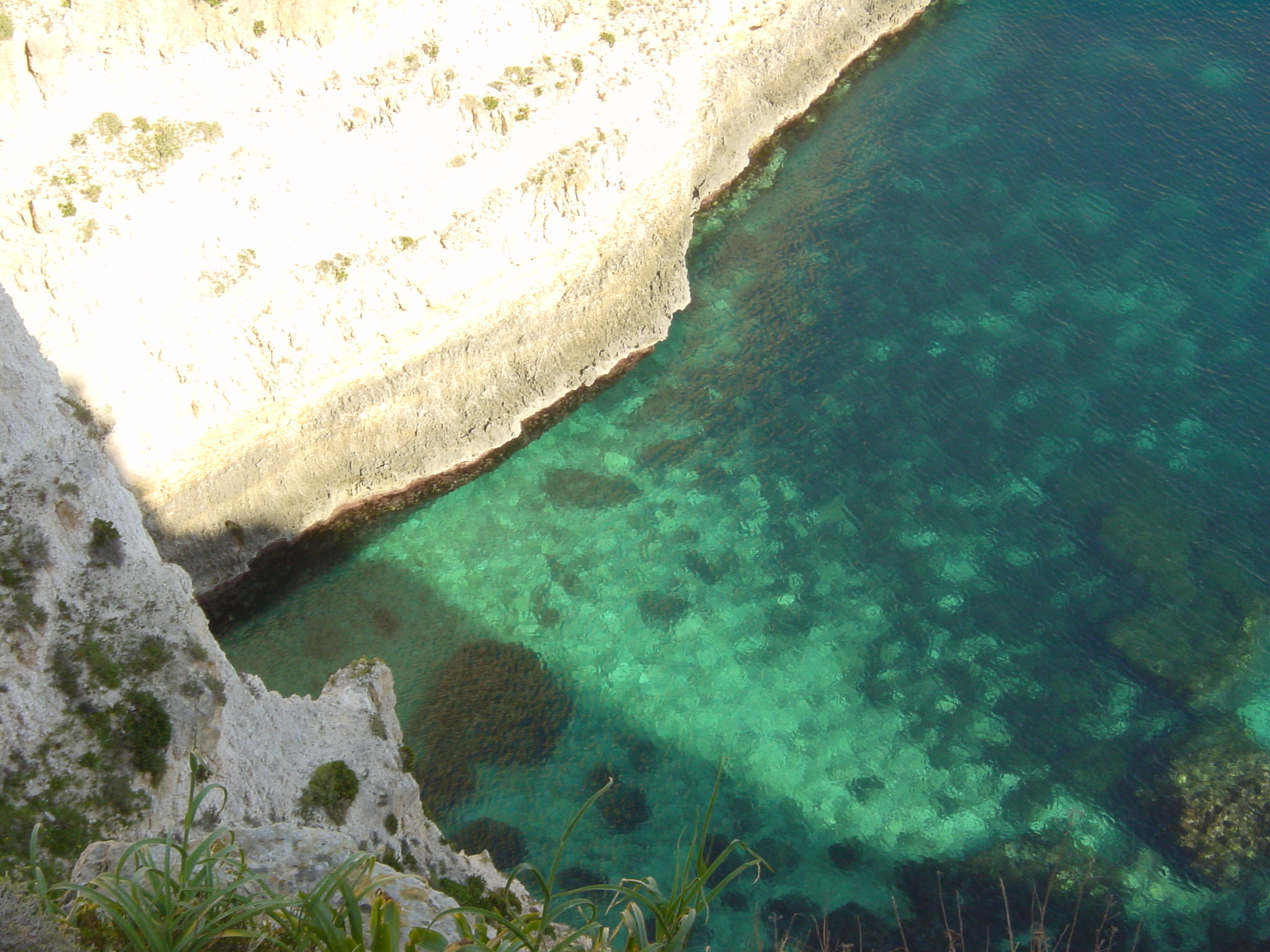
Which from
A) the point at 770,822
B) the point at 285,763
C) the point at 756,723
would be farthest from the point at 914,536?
the point at 285,763

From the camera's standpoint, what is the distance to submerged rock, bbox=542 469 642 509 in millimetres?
30422

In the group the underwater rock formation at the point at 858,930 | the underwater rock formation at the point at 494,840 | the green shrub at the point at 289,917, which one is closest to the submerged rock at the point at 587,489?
the underwater rock formation at the point at 494,840

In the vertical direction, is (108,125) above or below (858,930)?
above

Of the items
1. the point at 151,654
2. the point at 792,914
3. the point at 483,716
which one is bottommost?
the point at 792,914

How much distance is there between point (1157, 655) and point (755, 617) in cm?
1027

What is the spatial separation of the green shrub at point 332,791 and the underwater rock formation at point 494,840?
579cm

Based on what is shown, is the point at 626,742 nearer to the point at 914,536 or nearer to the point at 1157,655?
the point at 914,536

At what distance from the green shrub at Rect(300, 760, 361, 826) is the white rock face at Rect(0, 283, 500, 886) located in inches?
3.8

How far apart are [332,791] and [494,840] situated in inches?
260

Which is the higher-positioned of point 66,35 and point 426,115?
point 66,35

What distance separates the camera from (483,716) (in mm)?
26031

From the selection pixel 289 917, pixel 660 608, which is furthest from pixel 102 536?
pixel 660 608

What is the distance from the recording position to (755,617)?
27672 millimetres

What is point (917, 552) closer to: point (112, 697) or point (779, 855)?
point (779, 855)
